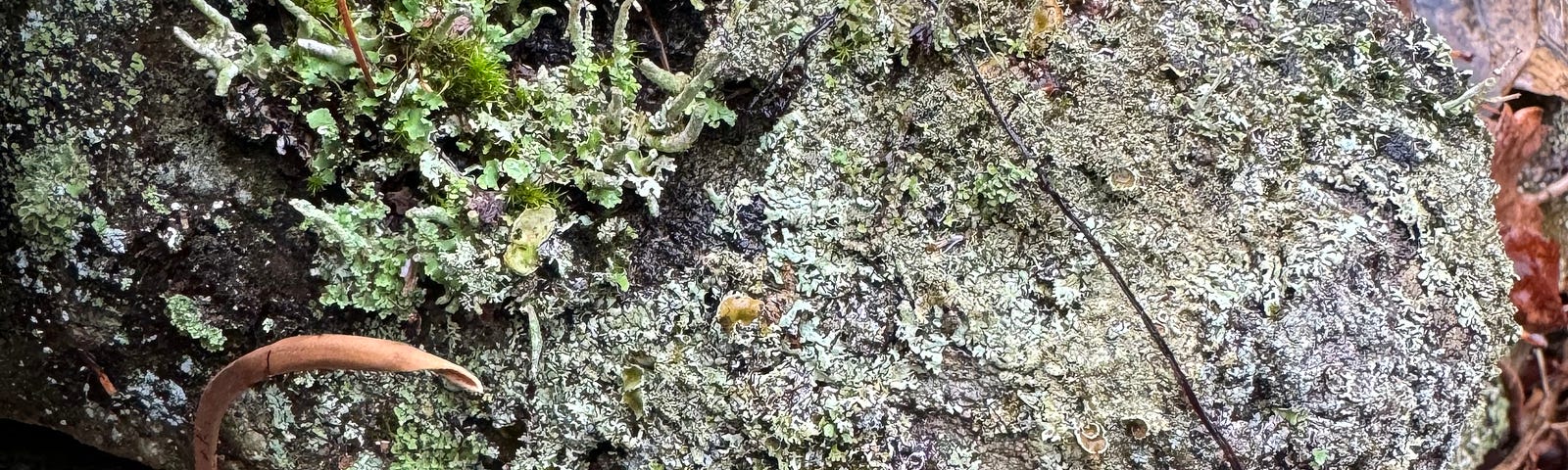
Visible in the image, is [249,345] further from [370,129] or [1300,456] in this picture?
[1300,456]

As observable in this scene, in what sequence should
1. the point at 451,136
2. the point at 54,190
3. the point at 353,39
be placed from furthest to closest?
the point at 54,190 → the point at 451,136 → the point at 353,39

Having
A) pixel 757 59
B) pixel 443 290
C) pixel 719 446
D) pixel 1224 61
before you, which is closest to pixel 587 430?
pixel 719 446

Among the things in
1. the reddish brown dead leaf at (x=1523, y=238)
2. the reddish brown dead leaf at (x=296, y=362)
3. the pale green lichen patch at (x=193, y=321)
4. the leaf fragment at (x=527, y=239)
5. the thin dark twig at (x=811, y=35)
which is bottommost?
the reddish brown dead leaf at (x=1523, y=238)

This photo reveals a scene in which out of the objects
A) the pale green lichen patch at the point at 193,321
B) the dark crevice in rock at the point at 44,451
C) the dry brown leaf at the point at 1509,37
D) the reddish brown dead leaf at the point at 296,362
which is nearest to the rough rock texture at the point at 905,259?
the pale green lichen patch at the point at 193,321

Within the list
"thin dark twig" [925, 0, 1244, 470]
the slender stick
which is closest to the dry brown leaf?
"thin dark twig" [925, 0, 1244, 470]

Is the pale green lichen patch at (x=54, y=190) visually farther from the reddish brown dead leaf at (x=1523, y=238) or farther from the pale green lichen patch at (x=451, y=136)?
the reddish brown dead leaf at (x=1523, y=238)

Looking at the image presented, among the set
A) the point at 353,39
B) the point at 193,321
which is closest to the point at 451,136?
the point at 353,39

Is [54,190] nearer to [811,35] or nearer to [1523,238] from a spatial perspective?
[811,35]
